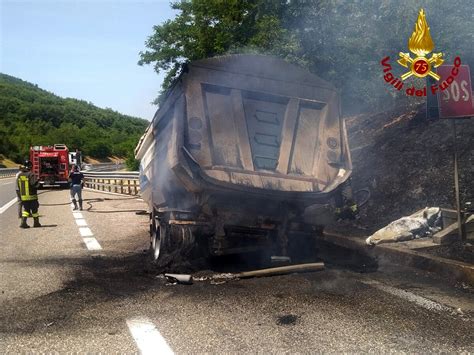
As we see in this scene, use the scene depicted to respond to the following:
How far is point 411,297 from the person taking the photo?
483 centimetres

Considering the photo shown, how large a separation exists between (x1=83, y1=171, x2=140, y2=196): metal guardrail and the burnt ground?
395 inches

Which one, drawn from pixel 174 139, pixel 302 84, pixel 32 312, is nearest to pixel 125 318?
pixel 32 312

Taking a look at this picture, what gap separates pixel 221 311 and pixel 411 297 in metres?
2.03

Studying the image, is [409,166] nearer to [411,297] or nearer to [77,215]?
[411,297]

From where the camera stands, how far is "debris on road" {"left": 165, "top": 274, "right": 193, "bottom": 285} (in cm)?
539

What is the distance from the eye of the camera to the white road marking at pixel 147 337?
3.39 meters

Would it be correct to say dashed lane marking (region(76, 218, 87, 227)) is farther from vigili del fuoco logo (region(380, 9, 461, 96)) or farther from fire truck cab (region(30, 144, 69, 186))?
fire truck cab (region(30, 144, 69, 186))

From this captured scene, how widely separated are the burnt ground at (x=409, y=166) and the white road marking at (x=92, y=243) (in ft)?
17.3

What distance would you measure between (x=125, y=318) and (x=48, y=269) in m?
2.62

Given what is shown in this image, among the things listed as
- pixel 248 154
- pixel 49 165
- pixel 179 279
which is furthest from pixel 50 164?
pixel 179 279

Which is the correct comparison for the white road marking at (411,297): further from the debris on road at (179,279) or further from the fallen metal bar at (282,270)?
the debris on road at (179,279)

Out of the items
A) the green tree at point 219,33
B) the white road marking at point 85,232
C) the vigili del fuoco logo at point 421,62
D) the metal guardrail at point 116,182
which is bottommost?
the white road marking at point 85,232

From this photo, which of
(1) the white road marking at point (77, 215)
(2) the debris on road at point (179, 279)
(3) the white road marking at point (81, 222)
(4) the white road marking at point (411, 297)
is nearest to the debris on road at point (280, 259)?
(4) the white road marking at point (411, 297)

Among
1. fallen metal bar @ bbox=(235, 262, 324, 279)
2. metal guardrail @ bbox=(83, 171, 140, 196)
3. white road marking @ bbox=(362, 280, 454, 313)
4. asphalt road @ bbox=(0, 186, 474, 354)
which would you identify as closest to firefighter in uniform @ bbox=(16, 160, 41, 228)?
asphalt road @ bbox=(0, 186, 474, 354)
